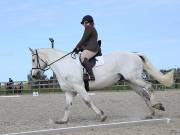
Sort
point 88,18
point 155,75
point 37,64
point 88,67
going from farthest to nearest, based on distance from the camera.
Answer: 1. point 155,75
2. point 37,64
3. point 88,18
4. point 88,67

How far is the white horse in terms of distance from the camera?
1133cm

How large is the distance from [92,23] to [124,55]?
45.1 inches

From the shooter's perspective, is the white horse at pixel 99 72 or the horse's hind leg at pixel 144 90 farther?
the horse's hind leg at pixel 144 90

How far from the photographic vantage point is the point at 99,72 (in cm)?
1147

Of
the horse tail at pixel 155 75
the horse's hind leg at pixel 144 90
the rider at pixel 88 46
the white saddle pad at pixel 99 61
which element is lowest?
the horse's hind leg at pixel 144 90

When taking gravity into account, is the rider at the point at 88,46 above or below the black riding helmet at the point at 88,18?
below

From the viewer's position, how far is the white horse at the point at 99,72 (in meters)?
11.3

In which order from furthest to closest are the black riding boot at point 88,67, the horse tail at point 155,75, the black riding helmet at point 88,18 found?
the horse tail at point 155,75
the black riding helmet at point 88,18
the black riding boot at point 88,67

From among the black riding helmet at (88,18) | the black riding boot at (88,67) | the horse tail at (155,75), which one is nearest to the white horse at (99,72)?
the horse tail at (155,75)

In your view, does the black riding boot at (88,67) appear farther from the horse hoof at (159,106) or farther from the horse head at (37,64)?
the horse hoof at (159,106)

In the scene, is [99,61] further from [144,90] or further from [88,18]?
[144,90]

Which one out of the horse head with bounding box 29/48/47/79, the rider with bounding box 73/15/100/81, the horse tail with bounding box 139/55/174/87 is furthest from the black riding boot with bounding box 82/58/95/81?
the horse tail with bounding box 139/55/174/87

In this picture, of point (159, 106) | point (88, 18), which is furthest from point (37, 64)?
point (159, 106)

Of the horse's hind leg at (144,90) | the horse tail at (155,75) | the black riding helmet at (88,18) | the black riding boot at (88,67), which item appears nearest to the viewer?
the black riding boot at (88,67)
